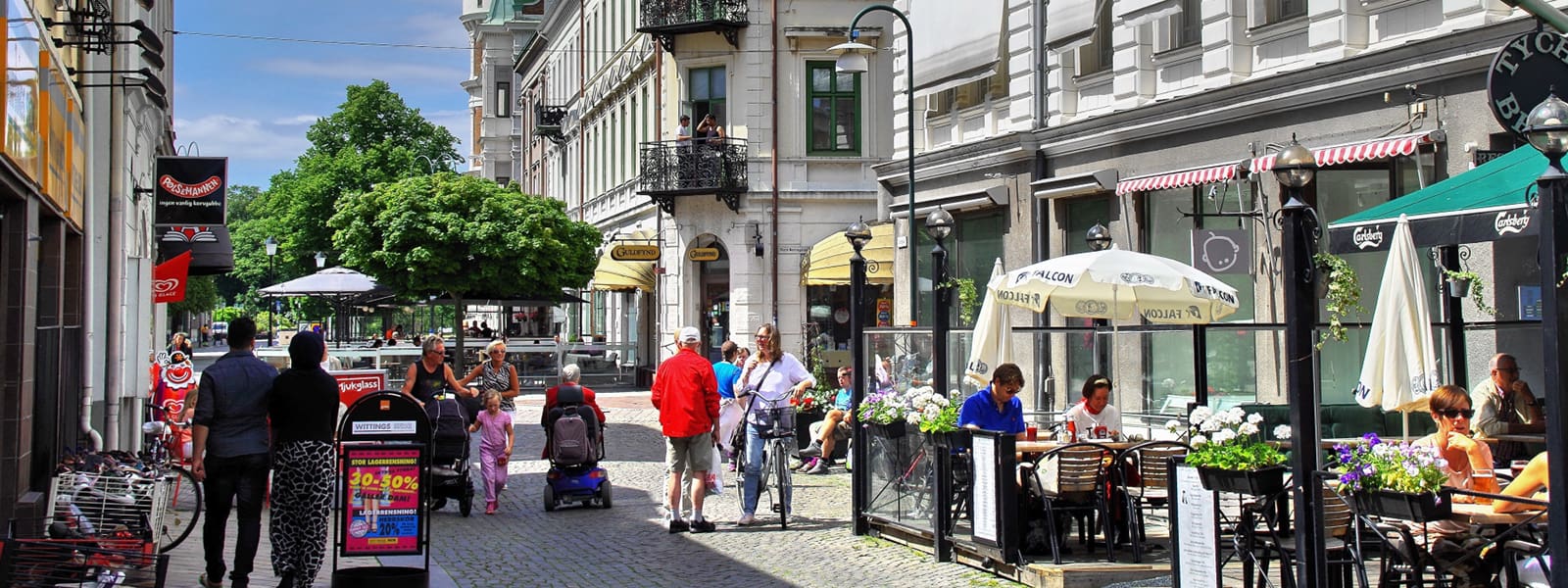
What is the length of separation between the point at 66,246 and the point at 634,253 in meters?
24.7

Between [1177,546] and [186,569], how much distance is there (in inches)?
263

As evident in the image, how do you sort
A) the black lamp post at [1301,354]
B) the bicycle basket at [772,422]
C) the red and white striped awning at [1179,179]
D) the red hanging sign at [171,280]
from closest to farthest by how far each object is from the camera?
the black lamp post at [1301,354], the bicycle basket at [772,422], the red and white striped awning at [1179,179], the red hanging sign at [171,280]

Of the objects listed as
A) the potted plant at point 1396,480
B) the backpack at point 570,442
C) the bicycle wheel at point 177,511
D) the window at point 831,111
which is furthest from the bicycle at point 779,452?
the window at point 831,111

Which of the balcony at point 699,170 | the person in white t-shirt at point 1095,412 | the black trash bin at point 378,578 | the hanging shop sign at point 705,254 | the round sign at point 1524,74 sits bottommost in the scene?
the black trash bin at point 378,578

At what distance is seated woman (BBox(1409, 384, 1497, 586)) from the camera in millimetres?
7547

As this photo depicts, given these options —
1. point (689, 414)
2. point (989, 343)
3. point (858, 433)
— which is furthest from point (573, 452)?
point (989, 343)

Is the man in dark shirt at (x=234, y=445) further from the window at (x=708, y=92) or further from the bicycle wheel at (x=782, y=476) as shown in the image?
the window at (x=708, y=92)

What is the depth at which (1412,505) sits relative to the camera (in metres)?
7.25

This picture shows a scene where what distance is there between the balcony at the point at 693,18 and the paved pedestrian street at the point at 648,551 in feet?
66.4

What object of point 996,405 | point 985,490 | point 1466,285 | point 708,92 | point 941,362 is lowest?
point 985,490

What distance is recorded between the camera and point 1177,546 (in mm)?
8672

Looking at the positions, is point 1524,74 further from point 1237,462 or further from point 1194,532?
point 1194,532

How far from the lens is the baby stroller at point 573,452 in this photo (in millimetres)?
14375

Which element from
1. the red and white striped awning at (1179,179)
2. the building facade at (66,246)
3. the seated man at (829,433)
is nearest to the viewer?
the building facade at (66,246)
